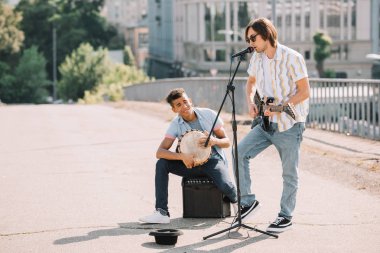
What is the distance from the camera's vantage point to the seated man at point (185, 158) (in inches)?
325

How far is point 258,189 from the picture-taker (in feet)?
33.5

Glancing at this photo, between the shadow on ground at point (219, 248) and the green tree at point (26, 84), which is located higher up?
the shadow on ground at point (219, 248)

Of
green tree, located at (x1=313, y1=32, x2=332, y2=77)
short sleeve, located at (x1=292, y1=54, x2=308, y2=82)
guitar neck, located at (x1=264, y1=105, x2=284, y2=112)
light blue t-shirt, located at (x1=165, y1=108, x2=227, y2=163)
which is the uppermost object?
short sleeve, located at (x1=292, y1=54, x2=308, y2=82)

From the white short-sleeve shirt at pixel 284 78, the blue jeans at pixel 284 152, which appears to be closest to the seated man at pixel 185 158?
the blue jeans at pixel 284 152

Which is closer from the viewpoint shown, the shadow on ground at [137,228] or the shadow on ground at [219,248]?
the shadow on ground at [219,248]

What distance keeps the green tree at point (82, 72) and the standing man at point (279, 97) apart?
71.0 meters

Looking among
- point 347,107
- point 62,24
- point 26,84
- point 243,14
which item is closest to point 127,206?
point 347,107

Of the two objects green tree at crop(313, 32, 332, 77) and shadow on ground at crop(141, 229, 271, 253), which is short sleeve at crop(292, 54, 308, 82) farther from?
green tree at crop(313, 32, 332, 77)

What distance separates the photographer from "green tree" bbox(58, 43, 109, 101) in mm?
79250

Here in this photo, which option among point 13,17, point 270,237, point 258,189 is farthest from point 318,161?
point 13,17

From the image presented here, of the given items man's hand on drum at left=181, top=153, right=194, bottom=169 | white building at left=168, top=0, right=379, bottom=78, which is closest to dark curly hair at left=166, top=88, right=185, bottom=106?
man's hand on drum at left=181, top=153, right=194, bottom=169

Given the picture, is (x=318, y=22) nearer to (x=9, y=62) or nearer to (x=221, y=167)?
(x=9, y=62)

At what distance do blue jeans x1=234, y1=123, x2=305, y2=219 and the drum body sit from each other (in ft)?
1.36

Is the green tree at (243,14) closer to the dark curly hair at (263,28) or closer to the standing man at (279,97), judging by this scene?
the standing man at (279,97)
